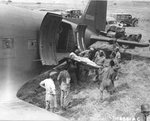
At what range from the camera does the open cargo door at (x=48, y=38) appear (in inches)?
482

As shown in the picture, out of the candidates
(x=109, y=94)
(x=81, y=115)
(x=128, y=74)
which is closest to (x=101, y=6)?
(x=128, y=74)

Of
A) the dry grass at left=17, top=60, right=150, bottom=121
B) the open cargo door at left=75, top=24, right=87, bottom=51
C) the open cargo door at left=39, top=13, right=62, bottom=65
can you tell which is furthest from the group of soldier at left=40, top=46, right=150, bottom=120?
the open cargo door at left=39, top=13, right=62, bottom=65

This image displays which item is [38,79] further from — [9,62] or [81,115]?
[81,115]

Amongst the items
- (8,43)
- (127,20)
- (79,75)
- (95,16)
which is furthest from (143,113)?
(127,20)

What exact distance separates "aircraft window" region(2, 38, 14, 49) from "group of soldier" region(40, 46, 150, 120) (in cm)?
181

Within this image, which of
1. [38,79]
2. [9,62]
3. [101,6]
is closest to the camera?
[9,62]

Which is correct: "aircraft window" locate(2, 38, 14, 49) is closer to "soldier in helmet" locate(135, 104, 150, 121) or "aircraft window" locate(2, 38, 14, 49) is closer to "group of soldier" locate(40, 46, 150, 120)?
"group of soldier" locate(40, 46, 150, 120)

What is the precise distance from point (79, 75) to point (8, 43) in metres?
4.36

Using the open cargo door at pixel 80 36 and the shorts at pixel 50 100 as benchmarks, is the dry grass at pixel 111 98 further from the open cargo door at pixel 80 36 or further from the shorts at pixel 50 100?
the open cargo door at pixel 80 36

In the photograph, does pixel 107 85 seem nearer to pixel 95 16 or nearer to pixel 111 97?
pixel 111 97

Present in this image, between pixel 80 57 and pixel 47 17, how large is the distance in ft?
7.79

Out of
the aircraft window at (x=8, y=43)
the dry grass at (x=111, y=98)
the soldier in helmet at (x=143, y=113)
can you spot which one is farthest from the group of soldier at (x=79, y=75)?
the soldier in helmet at (x=143, y=113)

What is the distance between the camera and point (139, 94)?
38.2 feet

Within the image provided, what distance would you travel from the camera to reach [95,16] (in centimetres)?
1847
